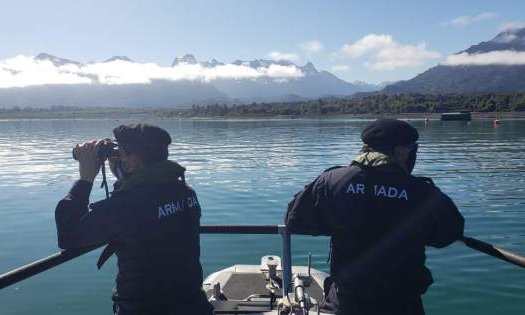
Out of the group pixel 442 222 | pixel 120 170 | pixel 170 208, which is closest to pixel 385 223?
pixel 442 222

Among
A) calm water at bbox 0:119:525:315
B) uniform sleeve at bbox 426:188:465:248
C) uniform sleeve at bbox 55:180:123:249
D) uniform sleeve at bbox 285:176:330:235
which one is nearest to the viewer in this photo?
uniform sleeve at bbox 55:180:123:249

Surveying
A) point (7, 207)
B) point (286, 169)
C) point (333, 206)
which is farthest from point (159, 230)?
point (286, 169)

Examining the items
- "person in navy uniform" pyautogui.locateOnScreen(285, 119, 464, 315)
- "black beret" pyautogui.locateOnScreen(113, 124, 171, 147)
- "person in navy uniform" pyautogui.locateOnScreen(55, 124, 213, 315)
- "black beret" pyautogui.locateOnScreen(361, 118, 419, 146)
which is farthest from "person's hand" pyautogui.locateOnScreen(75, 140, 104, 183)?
"black beret" pyautogui.locateOnScreen(361, 118, 419, 146)

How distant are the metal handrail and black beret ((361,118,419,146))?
5.17 feet

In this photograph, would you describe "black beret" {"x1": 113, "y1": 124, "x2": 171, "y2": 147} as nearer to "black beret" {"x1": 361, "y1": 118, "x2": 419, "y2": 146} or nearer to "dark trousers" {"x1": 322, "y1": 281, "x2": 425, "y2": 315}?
"black beret" {"x1": 361, "y1": 118, "x2": 419, "y2": 146}

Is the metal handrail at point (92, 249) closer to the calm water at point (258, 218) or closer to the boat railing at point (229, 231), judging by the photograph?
the boat railing at point (229, 231)

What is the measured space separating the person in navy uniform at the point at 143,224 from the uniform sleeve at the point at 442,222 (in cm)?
206

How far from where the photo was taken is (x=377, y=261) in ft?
13.7

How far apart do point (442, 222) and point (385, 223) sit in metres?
0.52

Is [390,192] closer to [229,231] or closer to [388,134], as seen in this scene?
[388,134]

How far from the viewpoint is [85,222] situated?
13.6 feet

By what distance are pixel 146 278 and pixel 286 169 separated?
1329 inches

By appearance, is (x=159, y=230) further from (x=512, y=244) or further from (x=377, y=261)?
(x=512, y=244)

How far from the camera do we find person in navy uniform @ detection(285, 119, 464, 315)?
416 centimetres
